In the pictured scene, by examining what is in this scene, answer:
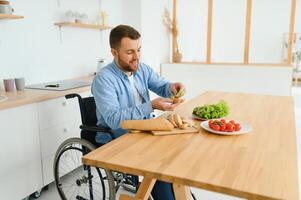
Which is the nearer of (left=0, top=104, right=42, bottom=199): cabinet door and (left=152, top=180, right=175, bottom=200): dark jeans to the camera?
(left=152, top=180, right=175, bottom=200): dark jeans

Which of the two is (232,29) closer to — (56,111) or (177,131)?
(56,111)

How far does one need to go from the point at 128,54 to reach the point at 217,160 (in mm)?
855

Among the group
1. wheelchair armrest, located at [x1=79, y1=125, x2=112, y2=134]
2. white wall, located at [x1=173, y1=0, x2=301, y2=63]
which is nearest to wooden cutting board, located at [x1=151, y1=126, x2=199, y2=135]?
wheelchair armrest, located at [x1=79, y1=125, x2=112, y2=134]

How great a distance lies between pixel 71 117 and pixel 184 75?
2.63m

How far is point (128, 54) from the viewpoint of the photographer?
5.40ft

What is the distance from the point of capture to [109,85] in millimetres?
1608

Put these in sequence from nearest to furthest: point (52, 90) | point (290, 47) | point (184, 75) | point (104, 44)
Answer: point (52, 90) → point (104, 44) → point (290, 47) → point (184, 75)

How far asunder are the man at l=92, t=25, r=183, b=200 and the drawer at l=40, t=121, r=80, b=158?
2.15 ft

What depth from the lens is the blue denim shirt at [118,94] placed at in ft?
4.86

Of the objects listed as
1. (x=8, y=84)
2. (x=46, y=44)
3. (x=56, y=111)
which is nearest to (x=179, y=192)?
(x=56, y=111)

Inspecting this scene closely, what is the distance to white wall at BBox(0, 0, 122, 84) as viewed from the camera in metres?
2.44

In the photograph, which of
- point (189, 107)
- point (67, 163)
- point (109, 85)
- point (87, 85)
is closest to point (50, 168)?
point (67, 163)

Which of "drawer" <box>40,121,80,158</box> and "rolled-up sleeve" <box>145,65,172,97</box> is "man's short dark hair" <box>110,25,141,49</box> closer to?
"rolled-up sleeve" <box>145,65,172,97</box>

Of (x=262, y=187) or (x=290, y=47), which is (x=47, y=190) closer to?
(x=262, y=187)
